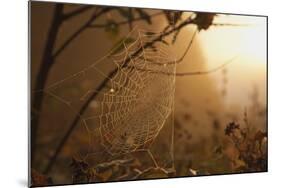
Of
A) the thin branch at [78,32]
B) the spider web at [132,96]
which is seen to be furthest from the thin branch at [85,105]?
the thin branch at [78,32]

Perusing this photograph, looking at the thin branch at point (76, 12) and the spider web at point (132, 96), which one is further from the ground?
the thin branch at point (76, 12)

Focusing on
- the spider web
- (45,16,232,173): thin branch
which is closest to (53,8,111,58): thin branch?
the spider web

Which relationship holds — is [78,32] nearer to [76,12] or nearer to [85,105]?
[76,12]

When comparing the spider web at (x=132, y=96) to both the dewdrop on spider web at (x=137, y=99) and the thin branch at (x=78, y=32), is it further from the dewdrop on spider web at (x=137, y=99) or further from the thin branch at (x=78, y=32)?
the thin branch at (x=78, y=32)

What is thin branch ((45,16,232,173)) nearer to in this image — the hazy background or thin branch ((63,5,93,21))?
the hazy background

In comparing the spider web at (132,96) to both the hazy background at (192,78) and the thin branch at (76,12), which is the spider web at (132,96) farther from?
the thin branch at (76,12)

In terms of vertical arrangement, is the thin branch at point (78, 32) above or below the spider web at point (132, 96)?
above

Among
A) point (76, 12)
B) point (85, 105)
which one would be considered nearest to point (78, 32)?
point (76, 12)

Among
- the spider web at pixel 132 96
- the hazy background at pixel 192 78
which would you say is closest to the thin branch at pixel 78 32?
the hazy background at pixel 192 78
